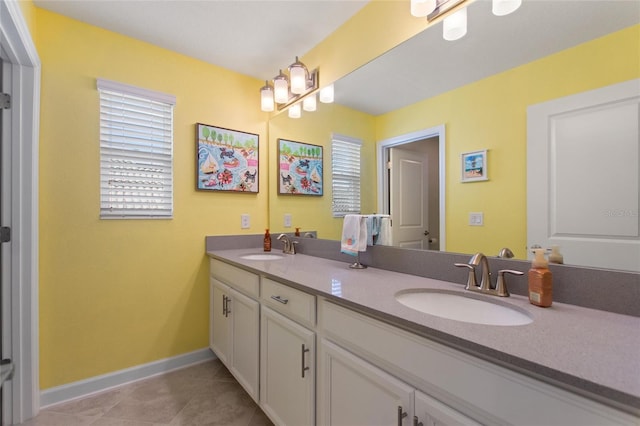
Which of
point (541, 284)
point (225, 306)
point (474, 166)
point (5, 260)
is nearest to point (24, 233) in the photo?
point (5, 260)

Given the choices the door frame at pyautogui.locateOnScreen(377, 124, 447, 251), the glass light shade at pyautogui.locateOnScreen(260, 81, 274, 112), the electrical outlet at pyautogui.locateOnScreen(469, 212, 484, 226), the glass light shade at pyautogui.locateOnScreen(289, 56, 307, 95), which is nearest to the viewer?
the electrical outlet at pyautogui.locateOnScreen(469, 212, 484, 226)

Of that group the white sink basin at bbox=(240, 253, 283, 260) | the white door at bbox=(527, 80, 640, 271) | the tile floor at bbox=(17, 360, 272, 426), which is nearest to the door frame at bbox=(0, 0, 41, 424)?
the tile floor at bbox=(17, 360, 272, 426)

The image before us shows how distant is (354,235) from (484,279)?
2.28ft

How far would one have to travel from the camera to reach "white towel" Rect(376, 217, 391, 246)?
1619 mm

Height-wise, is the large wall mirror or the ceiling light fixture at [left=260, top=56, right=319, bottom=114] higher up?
the ceiling light fixture at [left=260, top=56, right=319, bottom=114]

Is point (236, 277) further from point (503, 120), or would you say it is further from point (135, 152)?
point (503, 120)

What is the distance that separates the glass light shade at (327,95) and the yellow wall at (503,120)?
0.73 metres

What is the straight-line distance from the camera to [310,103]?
7.37ft

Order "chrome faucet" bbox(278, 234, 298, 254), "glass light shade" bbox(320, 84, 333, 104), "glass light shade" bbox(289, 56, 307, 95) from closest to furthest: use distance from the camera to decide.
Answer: "glass light shade" bbox(320, 84, 333, 104), "glass light shade" bbox(289, 56, 307, 95), "chrome faucet" bbox(278, 234, 298, 254)

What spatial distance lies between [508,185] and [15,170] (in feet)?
8.19

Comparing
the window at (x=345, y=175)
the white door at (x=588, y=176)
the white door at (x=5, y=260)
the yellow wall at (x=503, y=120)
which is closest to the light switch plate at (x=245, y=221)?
the window at (x=345, y=175)

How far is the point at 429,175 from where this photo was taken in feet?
4.67

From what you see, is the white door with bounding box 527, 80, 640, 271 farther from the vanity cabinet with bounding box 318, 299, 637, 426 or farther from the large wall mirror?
the vanity cabinet with bounding box 318, 299, 637, 426

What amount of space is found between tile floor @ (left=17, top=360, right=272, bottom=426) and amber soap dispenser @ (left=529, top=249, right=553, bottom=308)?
1540mm
